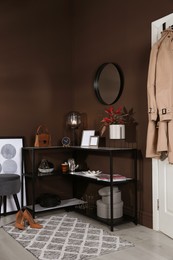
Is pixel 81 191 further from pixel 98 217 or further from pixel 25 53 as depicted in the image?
pixel 25 53

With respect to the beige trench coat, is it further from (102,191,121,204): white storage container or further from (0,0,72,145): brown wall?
(0,0,72,145): brown wall

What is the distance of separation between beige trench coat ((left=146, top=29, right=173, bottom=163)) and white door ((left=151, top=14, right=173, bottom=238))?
0.14 metres

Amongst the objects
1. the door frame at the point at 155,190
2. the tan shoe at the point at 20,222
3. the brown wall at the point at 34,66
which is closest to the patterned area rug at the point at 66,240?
the tan shoe at the point at 20,222

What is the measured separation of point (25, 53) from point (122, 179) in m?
2.06

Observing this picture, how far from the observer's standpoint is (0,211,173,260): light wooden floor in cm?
235

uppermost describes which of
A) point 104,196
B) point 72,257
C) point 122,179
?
point 122,179

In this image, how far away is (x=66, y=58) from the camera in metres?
4.25

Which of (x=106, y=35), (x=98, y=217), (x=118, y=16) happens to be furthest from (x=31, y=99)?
(x=98, y=217)

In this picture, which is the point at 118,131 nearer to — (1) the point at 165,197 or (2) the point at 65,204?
(1) the point at 165,197

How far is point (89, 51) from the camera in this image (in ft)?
13.0

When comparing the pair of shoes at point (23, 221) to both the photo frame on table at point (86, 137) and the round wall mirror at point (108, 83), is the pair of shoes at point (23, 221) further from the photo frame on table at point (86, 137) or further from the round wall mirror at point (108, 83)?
the round wall mirror at point (108, 83)

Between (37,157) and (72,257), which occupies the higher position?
(37,157)

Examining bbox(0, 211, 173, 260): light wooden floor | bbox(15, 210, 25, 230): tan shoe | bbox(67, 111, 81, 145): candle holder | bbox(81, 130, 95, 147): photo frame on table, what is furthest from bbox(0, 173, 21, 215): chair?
bbox(67, 111, 81, 145): candle holder

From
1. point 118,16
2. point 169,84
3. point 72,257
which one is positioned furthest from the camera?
point 118,16
